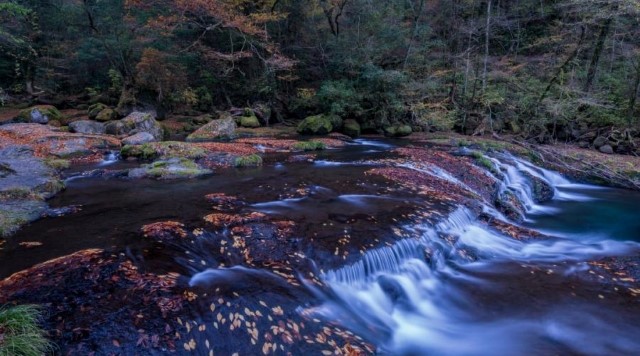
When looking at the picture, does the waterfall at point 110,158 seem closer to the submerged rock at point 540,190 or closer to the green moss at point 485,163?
the green moss at point 485,163

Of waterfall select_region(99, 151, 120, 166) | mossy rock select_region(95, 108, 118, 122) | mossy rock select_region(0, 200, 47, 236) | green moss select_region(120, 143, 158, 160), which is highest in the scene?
mossy rock select_region(95, 108, 118, 122)

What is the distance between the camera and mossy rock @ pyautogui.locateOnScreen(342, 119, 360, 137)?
21.6 m

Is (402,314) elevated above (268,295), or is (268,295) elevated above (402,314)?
(268,295)

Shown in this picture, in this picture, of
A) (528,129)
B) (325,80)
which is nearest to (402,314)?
(528,129)

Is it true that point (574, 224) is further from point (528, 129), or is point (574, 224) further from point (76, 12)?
point (76, 12)

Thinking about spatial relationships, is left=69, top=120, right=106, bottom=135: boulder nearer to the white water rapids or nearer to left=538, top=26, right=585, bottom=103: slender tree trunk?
the white water rapids

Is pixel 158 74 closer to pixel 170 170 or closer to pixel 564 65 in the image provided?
pixel 170 170

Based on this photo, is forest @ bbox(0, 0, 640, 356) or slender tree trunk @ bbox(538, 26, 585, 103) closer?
forest @ bbox(0, 0, 640, 356)

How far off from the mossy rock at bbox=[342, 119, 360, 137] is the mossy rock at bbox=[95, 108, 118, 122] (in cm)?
1436

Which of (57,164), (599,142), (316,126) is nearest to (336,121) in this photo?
(316,126)

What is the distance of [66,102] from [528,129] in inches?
1252

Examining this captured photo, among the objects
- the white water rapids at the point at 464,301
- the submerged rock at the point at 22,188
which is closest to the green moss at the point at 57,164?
the submerged rock at the point at 22,188

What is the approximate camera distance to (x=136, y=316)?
4016 millimetres

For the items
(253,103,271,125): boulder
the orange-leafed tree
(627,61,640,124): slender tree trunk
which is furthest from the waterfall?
(627,61,640,124): slender tree trunk
